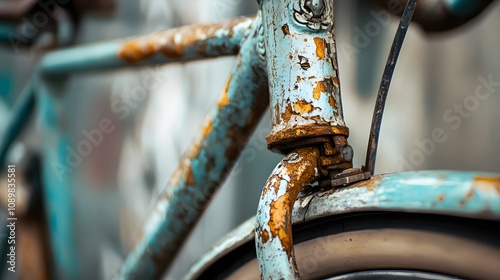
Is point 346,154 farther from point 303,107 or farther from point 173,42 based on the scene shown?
point 173,42

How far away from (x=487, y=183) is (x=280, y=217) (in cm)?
13

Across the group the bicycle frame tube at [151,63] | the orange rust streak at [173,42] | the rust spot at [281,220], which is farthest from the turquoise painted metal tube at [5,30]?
the rust spot at [281,220]

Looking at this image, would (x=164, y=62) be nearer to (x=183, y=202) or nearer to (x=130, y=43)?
(x=130, y=43)

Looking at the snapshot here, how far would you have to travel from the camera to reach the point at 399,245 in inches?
15.1

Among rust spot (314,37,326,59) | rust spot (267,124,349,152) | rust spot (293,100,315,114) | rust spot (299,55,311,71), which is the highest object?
rust spot (314,37,326,59)

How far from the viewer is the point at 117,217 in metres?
1.13

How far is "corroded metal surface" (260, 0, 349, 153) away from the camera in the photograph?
431 millimetres

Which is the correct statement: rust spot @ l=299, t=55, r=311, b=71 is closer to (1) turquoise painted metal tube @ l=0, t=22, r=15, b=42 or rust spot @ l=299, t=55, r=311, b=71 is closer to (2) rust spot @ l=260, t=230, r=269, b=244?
(2) rust spot @ l=260, t=230, r=269, b=244

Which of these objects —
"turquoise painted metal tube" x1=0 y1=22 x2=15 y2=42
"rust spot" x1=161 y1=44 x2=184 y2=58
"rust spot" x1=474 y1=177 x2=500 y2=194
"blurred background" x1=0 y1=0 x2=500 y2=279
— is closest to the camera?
"rust spot" x1=474 y1=177 x2=500 y2=194

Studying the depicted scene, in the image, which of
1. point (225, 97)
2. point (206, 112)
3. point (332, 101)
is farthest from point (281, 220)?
point (206, 112)

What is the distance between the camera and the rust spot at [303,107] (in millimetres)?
433

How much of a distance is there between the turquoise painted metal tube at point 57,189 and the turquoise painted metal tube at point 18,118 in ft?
0.10

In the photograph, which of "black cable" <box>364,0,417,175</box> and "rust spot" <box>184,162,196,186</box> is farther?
"rust spot" <box>184,162,196,186</box>

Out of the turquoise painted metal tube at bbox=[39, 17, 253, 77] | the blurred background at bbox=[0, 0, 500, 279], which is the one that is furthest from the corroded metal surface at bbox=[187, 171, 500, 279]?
the blurred background at bbox=[0, 0, 500, 279]
